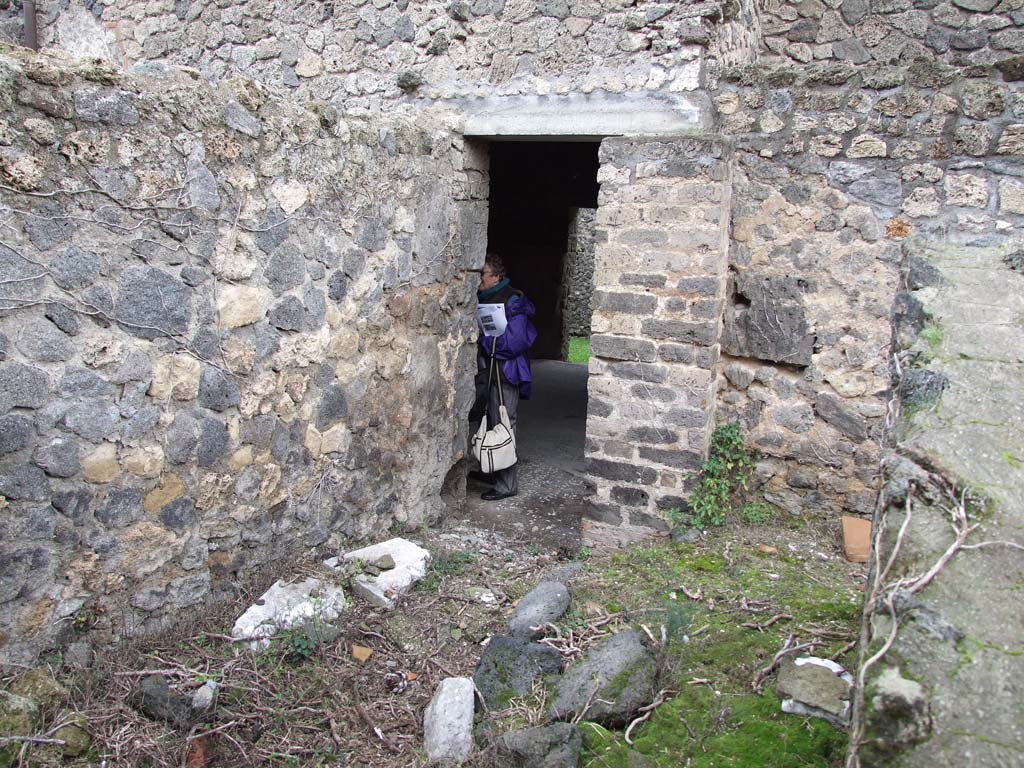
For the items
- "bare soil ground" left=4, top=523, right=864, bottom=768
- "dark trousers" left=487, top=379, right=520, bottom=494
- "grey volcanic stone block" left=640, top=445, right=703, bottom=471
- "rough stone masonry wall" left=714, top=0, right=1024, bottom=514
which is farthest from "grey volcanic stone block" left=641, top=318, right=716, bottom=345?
"dark trousers" left=487, top=379, right=520, bottom=494

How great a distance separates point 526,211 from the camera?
10.1 m

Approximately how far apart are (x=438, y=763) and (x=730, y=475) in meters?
2.68

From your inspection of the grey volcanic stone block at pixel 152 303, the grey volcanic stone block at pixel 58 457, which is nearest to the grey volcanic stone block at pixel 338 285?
the grey volcanic stone block at pixel 152 303

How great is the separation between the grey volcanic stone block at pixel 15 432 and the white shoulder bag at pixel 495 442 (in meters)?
3.44

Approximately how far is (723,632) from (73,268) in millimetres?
2694

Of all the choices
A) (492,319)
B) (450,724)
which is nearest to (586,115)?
(492,319)

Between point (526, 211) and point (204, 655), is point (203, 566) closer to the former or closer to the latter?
point (204, 655)

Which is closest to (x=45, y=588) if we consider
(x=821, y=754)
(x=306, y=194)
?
(x=306, y=194)

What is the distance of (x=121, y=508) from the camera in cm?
293

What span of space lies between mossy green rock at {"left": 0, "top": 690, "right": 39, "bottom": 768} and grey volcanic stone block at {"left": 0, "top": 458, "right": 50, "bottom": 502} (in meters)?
0.61

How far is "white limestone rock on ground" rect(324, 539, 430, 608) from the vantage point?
12.1 ft

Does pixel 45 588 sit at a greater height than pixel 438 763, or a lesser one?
greater

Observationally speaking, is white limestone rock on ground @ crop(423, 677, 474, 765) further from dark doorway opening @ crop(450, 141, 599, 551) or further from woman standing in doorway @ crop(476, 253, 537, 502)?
woman standing in doorway @ crop(476, 253, 537, 502)

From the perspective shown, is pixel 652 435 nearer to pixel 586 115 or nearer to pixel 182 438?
pixel 586 115
